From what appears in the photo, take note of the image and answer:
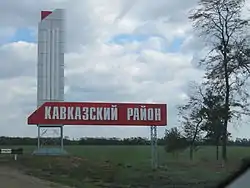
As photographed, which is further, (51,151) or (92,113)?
(51,151)

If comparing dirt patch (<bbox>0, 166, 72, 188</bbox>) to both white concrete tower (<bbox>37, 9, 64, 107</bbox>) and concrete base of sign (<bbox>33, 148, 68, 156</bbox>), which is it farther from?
white concrete tower (<bbox>37, 9, 64, 107</bbox>)

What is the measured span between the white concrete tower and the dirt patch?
6712mm

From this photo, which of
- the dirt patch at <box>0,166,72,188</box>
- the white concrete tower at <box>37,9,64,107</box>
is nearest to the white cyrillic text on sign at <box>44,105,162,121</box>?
the white concrete tower at <box>37,9,64,107</box>

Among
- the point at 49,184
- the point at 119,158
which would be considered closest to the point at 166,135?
the point at 119,158

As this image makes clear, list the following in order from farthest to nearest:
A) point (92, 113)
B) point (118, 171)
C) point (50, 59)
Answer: point (50, 59)
point (92, 113)
point (118, 171)

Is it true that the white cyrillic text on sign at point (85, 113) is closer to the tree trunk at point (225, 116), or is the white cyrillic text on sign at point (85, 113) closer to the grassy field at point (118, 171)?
the grassy field at point (118, 171)

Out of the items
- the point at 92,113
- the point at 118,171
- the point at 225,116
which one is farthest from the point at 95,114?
the point at 225,116

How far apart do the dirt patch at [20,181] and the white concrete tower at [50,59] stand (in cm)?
671

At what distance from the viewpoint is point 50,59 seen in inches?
1586

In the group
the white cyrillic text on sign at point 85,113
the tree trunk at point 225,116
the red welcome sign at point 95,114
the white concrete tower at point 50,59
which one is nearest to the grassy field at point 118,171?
the tree trunk at point 225,116

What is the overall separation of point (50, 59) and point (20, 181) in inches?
438

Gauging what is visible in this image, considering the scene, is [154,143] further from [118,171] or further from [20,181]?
[20,181]

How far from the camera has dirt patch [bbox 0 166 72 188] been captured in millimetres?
29962

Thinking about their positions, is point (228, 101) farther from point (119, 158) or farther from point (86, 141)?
point (86, 141)
